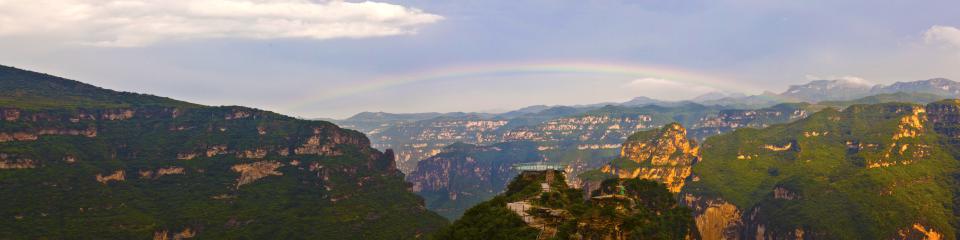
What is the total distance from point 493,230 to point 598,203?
35310 millimetres

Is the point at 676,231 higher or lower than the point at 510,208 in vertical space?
lower

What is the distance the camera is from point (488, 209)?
164 meters

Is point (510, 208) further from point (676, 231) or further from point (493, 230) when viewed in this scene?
point (676, 231)

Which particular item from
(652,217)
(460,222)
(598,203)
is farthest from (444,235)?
(652,217)

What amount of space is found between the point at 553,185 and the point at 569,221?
2637 inches

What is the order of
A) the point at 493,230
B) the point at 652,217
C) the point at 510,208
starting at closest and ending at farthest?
the point at 493,230 → the point at 510,208 → the point at 652,217

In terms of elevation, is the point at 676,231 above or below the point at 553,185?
below

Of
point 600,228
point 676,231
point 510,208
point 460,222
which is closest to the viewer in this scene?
point 600,228

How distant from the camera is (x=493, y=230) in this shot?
455 feet

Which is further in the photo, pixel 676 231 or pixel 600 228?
pixel 676 231

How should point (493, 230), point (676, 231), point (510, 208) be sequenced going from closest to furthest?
point (493, 230)
point (510, 208)
point (676, 231)

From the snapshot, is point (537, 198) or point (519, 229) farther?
point (537, 198)

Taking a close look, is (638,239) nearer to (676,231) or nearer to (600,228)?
(600,228)

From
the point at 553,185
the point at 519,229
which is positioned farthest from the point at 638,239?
the point at 553,185
